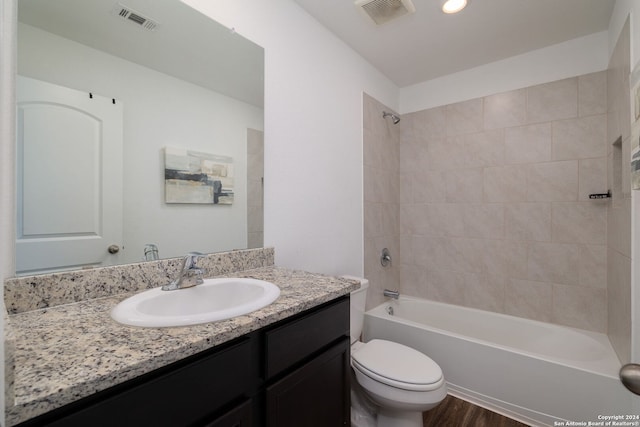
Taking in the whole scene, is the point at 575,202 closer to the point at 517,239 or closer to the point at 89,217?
the point at 517,239

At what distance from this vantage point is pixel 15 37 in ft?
2.77

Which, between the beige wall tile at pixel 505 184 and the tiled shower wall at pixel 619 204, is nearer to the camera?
the tiled shower wall at pixel 619 204

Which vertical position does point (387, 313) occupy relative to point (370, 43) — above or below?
below

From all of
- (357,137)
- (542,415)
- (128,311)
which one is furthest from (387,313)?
(128,311)

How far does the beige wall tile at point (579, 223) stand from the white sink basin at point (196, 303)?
2139mm

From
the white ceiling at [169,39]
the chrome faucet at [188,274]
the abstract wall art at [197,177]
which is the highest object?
the white ceiling at [169,39]

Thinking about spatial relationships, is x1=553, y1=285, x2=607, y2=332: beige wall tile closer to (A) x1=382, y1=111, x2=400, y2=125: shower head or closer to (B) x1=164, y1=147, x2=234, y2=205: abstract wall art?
(A) x1=382, y1=111, x2=400, y2=125: shower head

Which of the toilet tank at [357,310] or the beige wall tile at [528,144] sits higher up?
the beige wall tile at [528,144]

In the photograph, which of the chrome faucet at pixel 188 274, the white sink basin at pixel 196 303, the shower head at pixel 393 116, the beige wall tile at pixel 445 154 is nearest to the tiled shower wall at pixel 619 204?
the beige wall tile at pixel 445 154

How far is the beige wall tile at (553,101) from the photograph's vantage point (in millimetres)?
1991

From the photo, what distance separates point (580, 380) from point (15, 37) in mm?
2744

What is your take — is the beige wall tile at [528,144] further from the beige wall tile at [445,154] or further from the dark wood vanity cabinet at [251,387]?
the dark wood vanity cabinet at [251,387]

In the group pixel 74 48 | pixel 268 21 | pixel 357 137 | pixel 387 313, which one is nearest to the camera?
pixel 74 48

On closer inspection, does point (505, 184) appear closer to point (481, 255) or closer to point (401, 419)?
point (481, 255)
